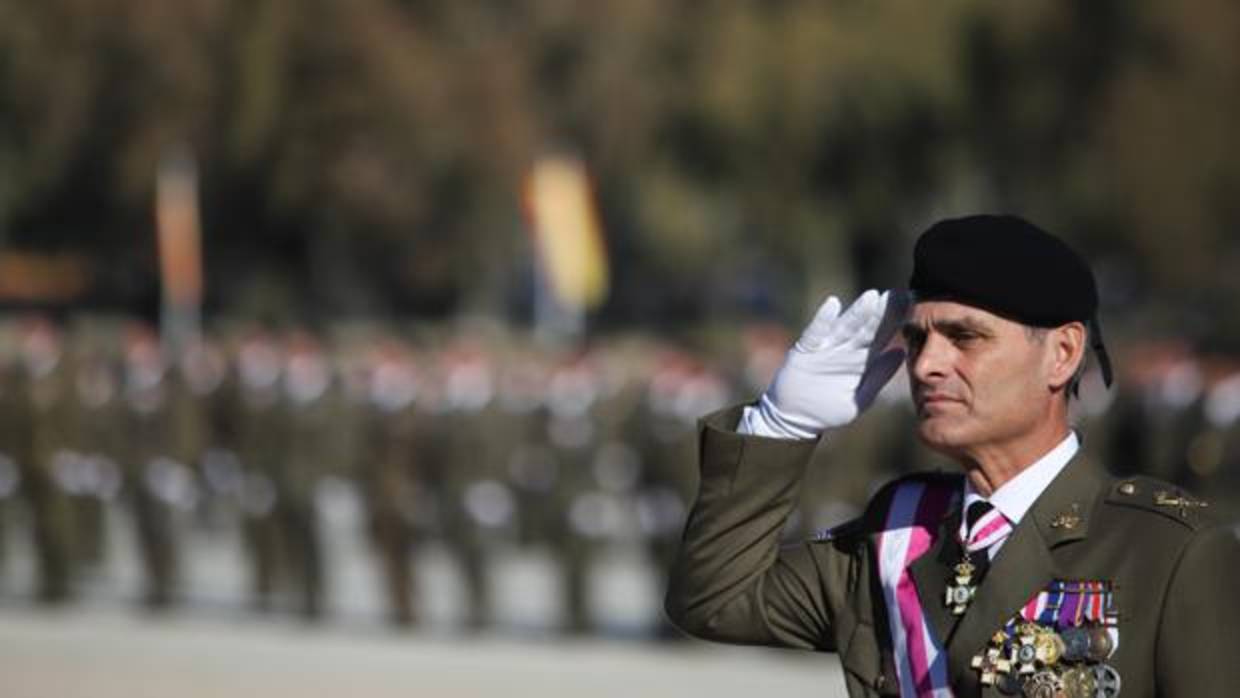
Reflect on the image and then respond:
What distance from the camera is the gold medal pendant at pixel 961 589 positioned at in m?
2.96

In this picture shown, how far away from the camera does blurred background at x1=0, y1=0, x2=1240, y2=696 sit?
44.0ft

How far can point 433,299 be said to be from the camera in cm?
4225

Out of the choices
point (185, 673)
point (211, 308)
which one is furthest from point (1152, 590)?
point (211, 308)

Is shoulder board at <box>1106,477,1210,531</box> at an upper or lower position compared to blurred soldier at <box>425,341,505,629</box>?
upper

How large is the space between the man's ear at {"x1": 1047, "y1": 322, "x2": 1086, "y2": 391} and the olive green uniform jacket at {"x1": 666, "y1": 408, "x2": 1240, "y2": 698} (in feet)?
0.37

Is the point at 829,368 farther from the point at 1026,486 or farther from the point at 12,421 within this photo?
the point at 12,421

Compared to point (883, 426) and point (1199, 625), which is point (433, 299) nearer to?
point (883, 426)

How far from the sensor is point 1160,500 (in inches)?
114

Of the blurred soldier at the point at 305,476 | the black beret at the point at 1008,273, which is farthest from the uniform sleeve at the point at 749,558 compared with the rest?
the blurred soldier at the point at 305,476

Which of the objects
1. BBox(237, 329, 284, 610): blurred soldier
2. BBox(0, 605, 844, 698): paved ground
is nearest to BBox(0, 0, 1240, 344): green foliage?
BBox(237, 329, 284, 610): blurred soldier

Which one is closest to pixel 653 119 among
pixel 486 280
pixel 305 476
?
pixel 486 280

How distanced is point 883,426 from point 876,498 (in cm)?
988

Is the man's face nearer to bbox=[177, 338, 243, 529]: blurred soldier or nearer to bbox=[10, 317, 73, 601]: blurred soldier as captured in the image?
bbox=[177, 338, 243, 529]: blurred soldier

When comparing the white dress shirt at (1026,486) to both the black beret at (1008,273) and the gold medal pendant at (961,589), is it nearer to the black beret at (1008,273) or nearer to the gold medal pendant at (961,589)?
the gold medal pendant at (961,589)
